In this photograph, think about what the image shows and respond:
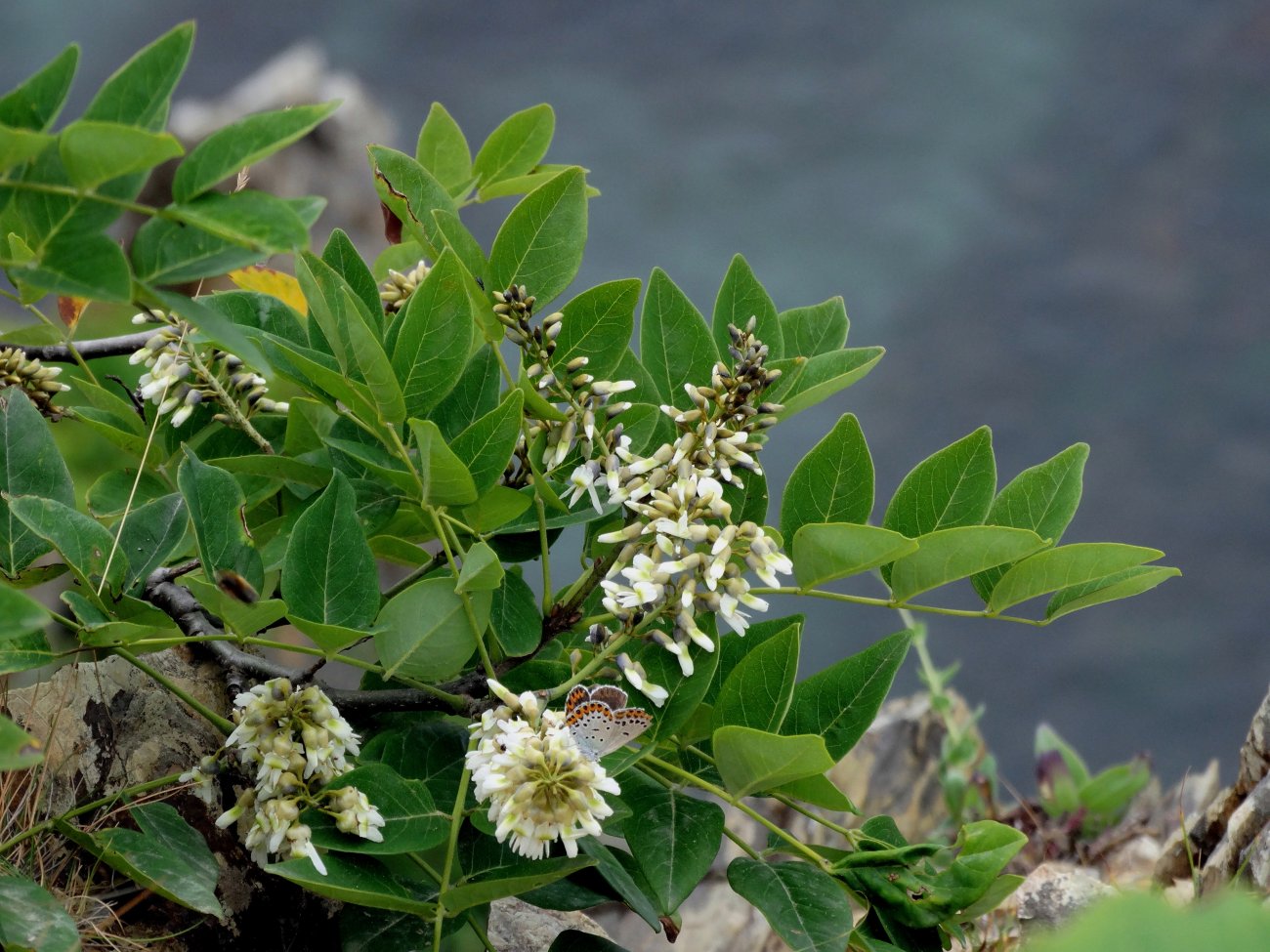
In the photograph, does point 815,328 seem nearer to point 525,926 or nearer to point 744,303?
point 744,303

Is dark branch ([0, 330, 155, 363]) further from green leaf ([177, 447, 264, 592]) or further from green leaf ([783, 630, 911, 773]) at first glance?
green leaf ([783, 630, 911, 773])

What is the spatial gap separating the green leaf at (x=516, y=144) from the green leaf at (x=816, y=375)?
255 millimetres

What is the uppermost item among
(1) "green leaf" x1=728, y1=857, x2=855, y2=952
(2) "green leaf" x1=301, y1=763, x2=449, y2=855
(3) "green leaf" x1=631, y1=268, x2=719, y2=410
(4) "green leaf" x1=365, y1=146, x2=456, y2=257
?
(4) "green leaf" x1=365, y1=146, x2=456, y2=257

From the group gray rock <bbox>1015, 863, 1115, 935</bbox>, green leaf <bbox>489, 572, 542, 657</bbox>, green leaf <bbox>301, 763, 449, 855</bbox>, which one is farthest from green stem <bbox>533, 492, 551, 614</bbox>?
gray rock <bbox>1015, 863, 1115, 935</bbox>

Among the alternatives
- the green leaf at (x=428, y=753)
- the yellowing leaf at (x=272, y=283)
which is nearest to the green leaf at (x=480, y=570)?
the green leaf at (x=428, y=753)

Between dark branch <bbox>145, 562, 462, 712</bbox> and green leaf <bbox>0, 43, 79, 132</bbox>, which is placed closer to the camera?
green leaf <bbox>0, 43, 79, 132</bbox>

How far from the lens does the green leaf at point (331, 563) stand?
49 cm

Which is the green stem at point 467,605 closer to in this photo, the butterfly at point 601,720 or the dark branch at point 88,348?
the butterfly at point 601,720

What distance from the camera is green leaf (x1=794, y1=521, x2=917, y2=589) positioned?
494 mm

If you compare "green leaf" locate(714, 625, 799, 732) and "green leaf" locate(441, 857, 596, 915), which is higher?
"green leaf" locate(714, 625, 799, 732)

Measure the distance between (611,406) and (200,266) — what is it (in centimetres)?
21

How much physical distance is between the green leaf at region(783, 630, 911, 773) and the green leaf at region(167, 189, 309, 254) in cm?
33

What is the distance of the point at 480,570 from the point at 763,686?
5.9 inches

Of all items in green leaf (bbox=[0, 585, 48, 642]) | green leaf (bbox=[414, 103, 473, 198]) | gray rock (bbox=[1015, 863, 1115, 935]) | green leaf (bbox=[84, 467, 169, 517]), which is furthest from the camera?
gray rock (bbox=[1015, 863, 1115, 935])
